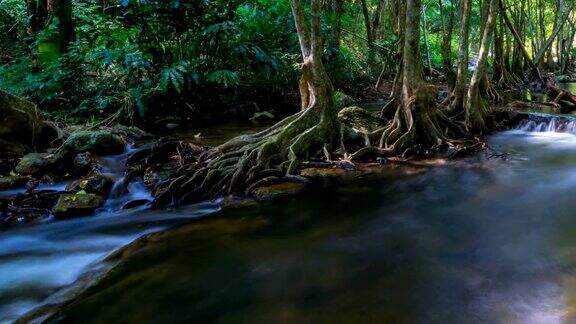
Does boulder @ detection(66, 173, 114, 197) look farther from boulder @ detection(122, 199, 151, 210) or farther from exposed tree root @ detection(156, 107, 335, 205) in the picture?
exposed tree root @ detection(156, 107, 335, 205)

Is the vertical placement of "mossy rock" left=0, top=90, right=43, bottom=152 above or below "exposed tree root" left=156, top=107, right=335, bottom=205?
above

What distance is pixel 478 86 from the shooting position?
10445mm

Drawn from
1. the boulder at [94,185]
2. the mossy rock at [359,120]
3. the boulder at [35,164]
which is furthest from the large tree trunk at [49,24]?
the mossy rock at [359,120]

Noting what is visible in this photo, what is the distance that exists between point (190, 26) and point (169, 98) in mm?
2081

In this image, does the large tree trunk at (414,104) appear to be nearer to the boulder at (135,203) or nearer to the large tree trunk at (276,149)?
the large tree trunk at (276,149)

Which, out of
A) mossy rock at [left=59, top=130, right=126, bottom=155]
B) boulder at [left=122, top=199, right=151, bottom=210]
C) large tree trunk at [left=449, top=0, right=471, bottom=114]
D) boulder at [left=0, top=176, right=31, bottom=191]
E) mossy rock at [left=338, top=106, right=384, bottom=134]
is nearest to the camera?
boulder at [left=122, top=199, right=151, bottom=210]

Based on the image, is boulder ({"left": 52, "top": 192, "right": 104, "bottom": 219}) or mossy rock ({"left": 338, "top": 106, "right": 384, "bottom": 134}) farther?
mossy rock ({"left": 338, "top": 106, "right": 384, "bottom": 134})

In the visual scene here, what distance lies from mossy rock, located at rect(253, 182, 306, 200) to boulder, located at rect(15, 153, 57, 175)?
358cm

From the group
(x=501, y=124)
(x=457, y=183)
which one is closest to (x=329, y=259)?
(x=457, y=183)

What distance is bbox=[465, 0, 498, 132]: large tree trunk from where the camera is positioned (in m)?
10.3

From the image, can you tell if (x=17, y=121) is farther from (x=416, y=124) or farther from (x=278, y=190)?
(x=416, y=124)

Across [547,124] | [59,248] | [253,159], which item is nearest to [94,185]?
[59,248]

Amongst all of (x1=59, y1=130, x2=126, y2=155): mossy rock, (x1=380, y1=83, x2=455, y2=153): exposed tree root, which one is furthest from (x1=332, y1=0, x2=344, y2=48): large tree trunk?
(x1=59, y1=130, x2=126, y2=155): mossy rock

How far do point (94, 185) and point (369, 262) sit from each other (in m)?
4.41
